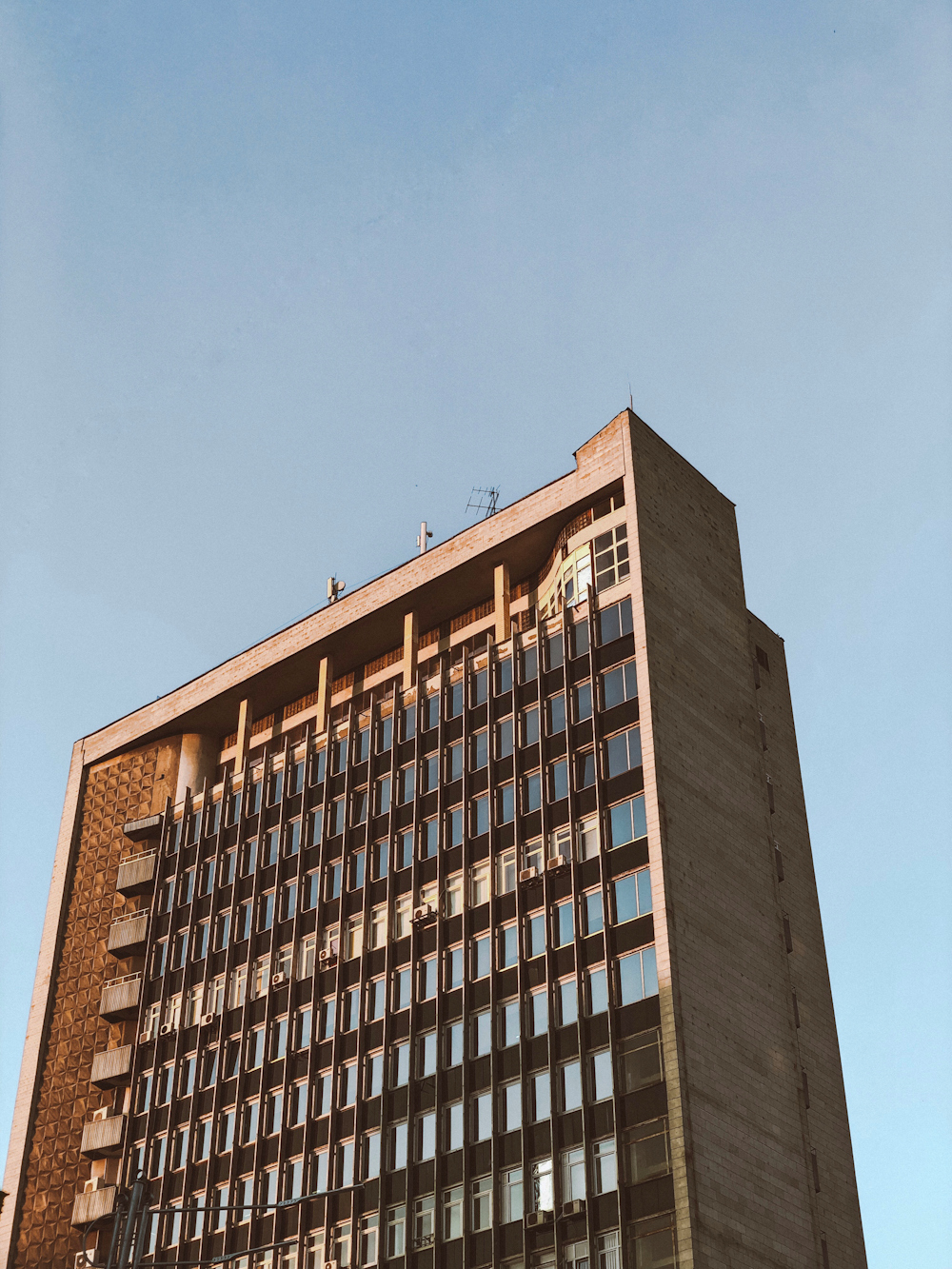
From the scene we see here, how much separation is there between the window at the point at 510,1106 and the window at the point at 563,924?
17.3 feet

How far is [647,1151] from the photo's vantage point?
163ft

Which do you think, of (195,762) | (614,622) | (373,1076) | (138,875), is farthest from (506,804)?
(195,762)

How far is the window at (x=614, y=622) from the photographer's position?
205 feet

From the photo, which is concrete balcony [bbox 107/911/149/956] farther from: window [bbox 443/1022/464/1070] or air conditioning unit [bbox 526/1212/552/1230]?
air conditioning unit [bbox 526/1212/552/1230]

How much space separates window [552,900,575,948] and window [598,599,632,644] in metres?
11.5

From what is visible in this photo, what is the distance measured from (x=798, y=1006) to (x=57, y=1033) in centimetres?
3665

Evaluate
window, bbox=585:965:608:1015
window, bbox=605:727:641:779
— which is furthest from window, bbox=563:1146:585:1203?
window, bbox=605:727:641:779

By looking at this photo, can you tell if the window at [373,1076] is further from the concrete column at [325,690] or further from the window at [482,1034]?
the concrete column at [325,690]

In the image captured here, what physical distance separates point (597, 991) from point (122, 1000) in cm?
2927

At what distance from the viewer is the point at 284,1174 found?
61062 mm

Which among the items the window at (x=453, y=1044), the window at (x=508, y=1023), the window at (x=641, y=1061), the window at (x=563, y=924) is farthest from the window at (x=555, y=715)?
the window at (x=641, y=1061)

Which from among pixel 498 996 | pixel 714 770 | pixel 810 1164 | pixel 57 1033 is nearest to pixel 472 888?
pixel 498 996

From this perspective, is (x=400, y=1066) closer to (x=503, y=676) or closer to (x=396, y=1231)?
(x=396, y=1231)

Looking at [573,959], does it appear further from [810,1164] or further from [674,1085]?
[810,1164]
